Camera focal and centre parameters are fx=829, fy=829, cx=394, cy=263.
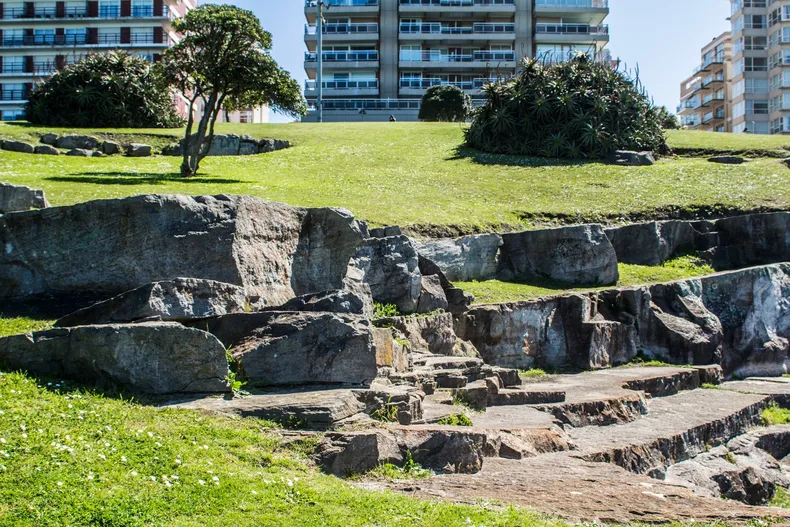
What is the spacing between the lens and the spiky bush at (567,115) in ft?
109

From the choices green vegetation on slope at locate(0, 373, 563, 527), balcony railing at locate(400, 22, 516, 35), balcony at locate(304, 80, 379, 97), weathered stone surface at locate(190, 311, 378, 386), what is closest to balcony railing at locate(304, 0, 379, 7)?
balcony railing at locate(400, 22, 516, 35)

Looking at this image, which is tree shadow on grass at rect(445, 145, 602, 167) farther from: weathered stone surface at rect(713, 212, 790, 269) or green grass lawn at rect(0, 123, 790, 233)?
weathered stone surface at rect(713, 212, 790, 269)

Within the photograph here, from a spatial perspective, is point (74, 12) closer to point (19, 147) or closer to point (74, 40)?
point (74, 40)

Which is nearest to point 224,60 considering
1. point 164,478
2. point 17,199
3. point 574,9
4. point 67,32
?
point 17,199

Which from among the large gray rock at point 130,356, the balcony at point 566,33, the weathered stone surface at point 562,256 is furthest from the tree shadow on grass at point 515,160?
the balcony at point 566,33

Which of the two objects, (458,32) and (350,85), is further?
(458,32)

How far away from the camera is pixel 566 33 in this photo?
2953 inches

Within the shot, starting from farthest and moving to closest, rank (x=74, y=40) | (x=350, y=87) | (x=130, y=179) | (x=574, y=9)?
(x=74, y=40), (x=574, y=9), (x=350, y=87), (x=130, y=179)

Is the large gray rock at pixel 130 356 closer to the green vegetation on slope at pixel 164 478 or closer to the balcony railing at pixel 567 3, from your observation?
the green vegetation on slope at pixel 164 478

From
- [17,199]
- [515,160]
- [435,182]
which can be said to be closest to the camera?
[17,199]

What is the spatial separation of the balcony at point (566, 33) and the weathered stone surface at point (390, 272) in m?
64.9

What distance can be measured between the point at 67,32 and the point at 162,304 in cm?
7971

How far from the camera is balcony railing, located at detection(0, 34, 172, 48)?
7925cm

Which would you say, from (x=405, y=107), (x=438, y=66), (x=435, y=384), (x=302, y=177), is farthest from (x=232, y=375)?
(x=438, y=66)
